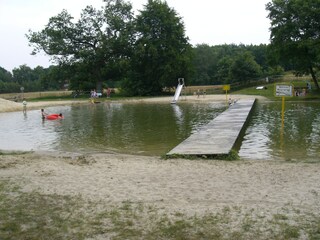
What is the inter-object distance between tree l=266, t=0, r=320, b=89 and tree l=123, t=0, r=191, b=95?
19.4 metres

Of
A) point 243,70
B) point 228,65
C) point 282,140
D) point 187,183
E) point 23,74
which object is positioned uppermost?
point 23,74

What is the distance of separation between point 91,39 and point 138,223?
5825 centimetres

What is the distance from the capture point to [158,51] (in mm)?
59906

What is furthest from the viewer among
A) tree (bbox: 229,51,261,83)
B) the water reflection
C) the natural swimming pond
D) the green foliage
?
the green foliage

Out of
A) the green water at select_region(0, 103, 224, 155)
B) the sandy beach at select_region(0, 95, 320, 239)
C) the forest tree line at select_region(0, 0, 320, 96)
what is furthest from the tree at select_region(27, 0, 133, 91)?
the sandy beach at select_region(0, 95, 320, 239)

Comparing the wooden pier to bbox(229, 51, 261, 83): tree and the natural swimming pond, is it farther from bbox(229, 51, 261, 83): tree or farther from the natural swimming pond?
bbox(229, 51, 261, 83): tree

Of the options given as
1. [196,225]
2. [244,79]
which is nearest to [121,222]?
[196,225]

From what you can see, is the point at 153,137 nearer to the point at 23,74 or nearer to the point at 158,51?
the point at 158,51

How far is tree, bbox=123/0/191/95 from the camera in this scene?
59219 mm

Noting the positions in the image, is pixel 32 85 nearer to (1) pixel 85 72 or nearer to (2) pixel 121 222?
(1) pixel 85 72

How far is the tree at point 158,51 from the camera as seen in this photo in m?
59.2

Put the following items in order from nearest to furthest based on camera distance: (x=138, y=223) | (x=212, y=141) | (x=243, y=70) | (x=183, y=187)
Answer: (x=138, y=223)
(x=183, y=187)
(x=212, y=141)
(x=243, y=70)

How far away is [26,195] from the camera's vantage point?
7.56 m

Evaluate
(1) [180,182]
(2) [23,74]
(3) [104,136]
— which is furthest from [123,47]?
(2) [23,74]
